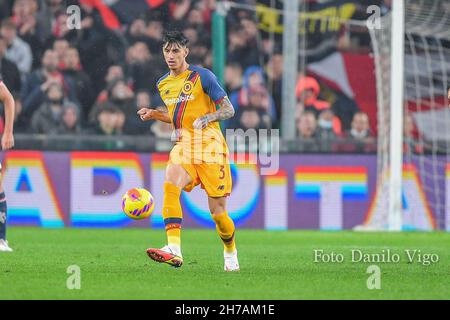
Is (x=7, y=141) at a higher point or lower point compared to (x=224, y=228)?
higher

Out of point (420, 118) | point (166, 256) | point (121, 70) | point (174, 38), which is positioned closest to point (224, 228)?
point (166, 256)

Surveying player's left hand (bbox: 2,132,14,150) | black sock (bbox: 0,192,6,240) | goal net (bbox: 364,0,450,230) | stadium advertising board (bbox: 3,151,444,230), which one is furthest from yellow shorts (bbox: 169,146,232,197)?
goal net (bbox: 364,0,450,230)

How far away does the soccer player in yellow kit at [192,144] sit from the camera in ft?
32.8

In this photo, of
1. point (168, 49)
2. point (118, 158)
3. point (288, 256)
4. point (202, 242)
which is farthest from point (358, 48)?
point (168, 49)

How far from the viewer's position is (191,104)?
400 inches

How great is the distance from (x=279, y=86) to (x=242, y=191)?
1.97 meters

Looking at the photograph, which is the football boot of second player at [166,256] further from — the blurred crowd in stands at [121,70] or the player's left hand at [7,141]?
the blurred crowd in stands at [121,70]

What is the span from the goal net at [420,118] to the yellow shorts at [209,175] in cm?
700

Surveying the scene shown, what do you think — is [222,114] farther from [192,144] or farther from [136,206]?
[136,206]

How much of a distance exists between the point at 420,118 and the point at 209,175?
8.16m

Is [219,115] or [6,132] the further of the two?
[6,132]

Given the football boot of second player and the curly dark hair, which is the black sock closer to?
the football boot of second player

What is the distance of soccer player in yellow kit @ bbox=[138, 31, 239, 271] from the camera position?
32.8 feet

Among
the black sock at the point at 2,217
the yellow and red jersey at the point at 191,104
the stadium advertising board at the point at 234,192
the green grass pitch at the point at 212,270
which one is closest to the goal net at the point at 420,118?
the stadium advertising board at the point at 234,192
